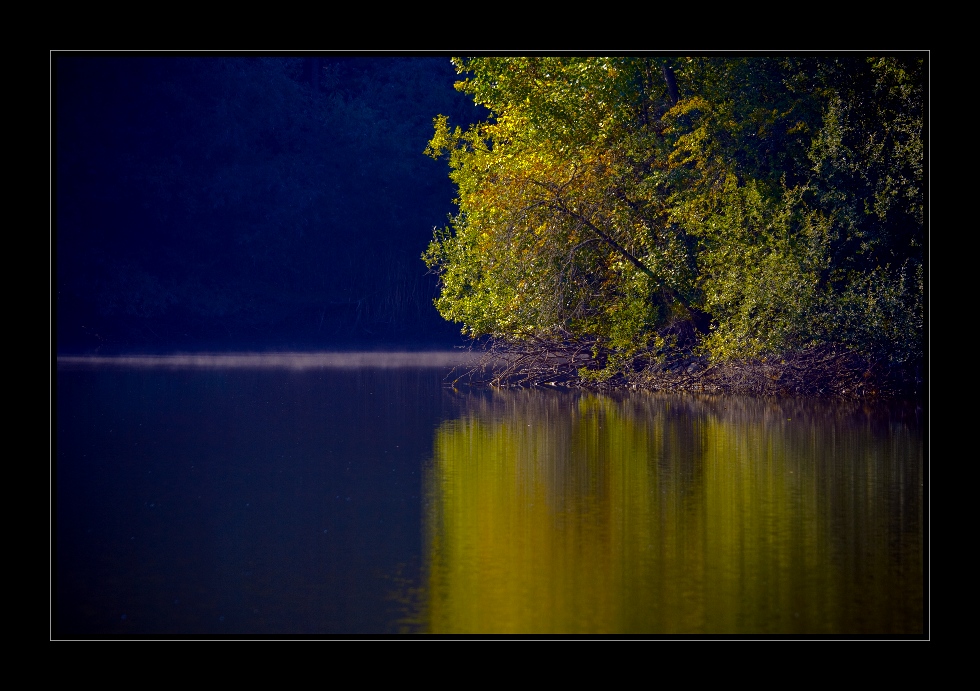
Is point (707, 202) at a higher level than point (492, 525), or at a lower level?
higher

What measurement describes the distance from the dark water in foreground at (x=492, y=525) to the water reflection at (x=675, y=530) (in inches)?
1.0

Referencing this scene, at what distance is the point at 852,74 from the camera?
19016mm

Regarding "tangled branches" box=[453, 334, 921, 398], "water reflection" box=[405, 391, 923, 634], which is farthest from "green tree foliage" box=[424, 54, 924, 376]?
"water reflection" box=[405, 391, 923, 634]

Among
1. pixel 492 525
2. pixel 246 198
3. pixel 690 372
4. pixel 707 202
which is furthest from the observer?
pixel 246 198

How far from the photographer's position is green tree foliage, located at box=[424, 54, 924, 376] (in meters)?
18.6

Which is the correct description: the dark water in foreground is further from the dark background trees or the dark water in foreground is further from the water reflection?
the dark background trees

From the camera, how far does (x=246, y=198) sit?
48938 mm

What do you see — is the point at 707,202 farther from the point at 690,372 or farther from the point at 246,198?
the point at 246,198

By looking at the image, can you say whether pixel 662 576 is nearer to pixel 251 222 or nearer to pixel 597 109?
pixel 597 109

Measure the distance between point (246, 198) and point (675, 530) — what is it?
42199mm

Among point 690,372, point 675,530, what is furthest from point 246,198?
point 675,530

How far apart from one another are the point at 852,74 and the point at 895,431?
22.6 feet
